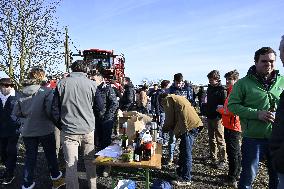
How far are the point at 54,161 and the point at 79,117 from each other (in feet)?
4.36

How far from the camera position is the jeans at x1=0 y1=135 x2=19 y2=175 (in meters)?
5.90

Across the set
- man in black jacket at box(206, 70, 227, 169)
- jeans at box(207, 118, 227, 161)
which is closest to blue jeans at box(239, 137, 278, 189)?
man in black jacket at box(206, 70, 227, 169)

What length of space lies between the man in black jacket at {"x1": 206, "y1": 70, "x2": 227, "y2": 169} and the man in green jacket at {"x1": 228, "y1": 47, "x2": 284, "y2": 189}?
8.51 feet

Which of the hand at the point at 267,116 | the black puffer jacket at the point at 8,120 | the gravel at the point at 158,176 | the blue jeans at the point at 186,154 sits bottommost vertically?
the gravel at the point at 158,176

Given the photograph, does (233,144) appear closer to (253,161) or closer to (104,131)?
(253,161)

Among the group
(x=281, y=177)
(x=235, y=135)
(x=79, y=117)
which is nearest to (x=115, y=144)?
(x=79, y=117)

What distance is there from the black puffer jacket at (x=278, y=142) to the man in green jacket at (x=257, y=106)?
1663 millimetres

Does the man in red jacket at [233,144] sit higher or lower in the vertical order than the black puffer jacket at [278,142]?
lower

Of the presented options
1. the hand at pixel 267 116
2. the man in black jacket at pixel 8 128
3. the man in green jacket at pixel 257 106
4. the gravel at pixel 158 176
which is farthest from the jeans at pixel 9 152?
the hand at pixel 267 116

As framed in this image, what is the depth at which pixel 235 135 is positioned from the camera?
19.0ft

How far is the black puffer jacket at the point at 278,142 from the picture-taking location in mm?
1936

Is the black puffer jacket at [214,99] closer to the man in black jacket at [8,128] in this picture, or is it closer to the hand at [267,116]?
the hand at [267,116]

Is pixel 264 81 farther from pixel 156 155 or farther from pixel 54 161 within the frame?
pixel 54 161

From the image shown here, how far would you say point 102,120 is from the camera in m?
6.48
